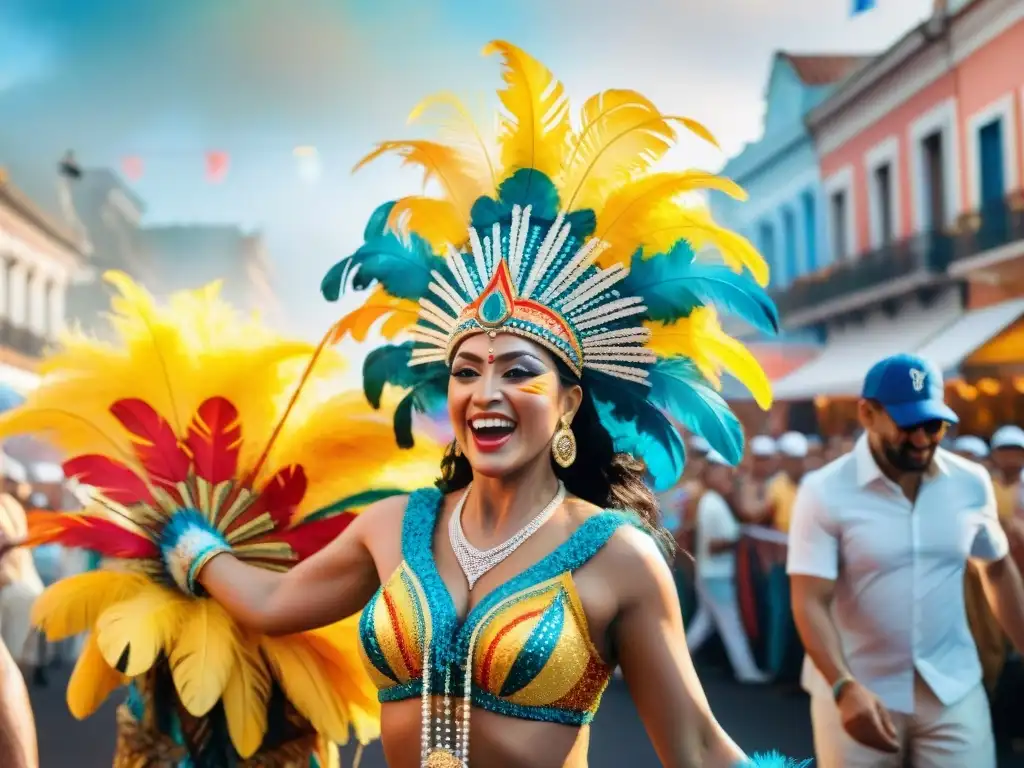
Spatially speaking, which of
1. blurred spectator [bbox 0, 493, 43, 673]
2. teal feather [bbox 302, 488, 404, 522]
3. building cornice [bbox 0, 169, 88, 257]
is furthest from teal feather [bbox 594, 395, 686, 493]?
building cornice [bbox 0, 169, 88, 257]

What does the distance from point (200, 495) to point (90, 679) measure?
54cm

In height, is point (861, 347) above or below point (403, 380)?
below

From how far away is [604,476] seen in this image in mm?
2959

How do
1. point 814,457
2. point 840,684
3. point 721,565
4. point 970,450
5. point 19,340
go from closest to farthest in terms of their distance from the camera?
point 840,684, point 970,450, point 721,565, point 814,457, point 19,340

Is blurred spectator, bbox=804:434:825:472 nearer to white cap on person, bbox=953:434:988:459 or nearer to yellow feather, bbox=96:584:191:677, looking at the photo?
white cap on person, bbox=953:434:988:459

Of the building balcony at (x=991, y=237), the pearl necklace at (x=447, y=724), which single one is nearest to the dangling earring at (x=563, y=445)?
the pearl necklace at (x=447, y=724)

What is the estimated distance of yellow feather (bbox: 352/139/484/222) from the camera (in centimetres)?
307

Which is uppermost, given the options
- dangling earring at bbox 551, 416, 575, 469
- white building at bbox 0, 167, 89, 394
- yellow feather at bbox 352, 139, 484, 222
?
white building at bbox 0, 167, 89, 394

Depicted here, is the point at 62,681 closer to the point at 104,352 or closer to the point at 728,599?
the point at 728,599

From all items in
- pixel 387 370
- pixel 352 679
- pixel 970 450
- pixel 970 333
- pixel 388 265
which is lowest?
pixel 970 450

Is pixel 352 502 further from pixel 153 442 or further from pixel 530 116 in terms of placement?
pixel 530 116

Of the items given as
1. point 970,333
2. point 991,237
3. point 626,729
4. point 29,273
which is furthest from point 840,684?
point 29,273

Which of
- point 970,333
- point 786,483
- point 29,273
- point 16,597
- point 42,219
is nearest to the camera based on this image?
point 16,597

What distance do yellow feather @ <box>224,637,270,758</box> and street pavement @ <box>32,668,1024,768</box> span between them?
13.2ft
